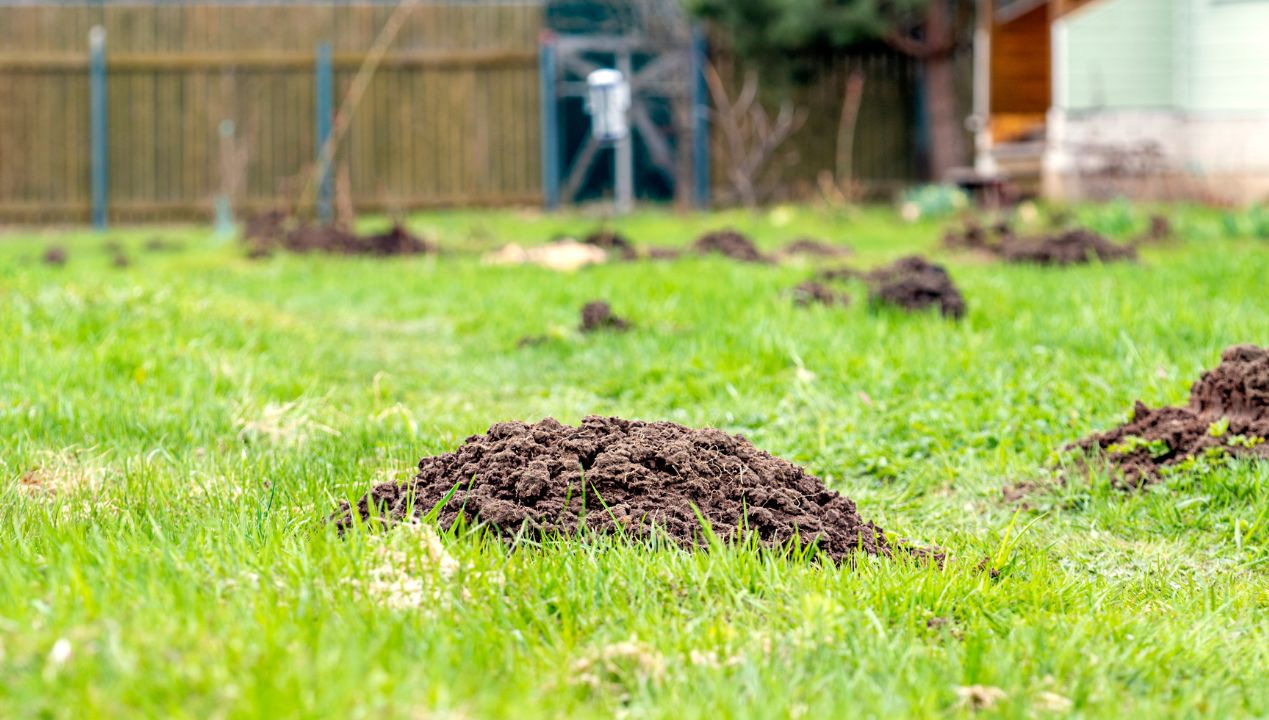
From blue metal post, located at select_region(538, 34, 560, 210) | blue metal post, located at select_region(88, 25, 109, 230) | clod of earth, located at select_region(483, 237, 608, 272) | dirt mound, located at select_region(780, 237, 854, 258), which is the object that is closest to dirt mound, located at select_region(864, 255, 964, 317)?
clod of earth, located at select_region(483, 237, 608, 272)

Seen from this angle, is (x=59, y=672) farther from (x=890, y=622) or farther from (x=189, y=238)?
(x=189, y=238)

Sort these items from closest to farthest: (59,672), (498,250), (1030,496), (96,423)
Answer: (59,672), (1030,496), (96,423), (498,250)

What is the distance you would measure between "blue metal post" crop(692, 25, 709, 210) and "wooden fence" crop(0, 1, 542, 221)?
2.12 metres

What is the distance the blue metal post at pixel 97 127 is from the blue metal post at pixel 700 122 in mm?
7730

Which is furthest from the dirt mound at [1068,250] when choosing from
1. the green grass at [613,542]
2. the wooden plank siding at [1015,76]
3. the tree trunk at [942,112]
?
the wooden plank siding at [1015,76]

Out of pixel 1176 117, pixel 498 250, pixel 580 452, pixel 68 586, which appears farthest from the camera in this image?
pixel 1176 117

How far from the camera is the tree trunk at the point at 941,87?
1689 cm

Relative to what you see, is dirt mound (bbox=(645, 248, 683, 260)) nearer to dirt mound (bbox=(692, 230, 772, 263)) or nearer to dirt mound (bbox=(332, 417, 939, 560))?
dirt mound (bbox=(692, 230, 772, 263))

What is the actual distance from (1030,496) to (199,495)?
2.32m

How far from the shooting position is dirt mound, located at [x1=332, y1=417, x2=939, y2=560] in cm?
287

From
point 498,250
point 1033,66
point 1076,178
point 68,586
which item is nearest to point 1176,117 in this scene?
point 1076,178

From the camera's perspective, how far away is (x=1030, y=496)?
3.91m

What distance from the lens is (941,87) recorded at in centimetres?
1702

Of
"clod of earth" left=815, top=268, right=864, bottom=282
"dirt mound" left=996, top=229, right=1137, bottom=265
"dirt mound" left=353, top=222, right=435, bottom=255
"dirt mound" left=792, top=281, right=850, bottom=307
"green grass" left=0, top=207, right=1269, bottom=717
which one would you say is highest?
"dirt mound" left=353, top=222, right=435, bottom=255
